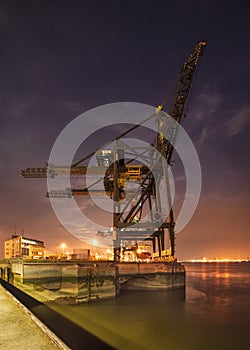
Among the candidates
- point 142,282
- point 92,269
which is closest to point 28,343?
point 92,269

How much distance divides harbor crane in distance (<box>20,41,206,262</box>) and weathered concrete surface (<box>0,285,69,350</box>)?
75.4ft

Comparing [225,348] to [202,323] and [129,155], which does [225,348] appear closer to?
[202,323]

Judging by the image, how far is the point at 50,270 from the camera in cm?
2311

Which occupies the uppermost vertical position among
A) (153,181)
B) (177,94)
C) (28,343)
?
(177,94)

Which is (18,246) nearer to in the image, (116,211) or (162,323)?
(116,211)

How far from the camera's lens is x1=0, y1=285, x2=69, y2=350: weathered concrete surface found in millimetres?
6089

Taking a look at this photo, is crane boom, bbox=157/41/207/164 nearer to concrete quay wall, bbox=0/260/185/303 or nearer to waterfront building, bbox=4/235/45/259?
concrete quay wall, bbox=0/260/185/303

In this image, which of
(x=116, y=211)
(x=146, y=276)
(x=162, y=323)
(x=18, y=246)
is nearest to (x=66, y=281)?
(x=162, y=323)

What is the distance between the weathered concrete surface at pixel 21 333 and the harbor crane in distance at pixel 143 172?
2299 centimetres

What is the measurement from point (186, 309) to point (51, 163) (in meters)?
24.1

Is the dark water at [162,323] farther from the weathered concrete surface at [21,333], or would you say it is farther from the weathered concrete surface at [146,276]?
the weathered concrete surface at [21,333]

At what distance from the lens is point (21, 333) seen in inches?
273

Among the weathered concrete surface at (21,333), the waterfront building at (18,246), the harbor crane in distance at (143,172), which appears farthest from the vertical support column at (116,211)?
the waterfront building at (18,246)

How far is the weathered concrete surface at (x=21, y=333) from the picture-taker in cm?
609
